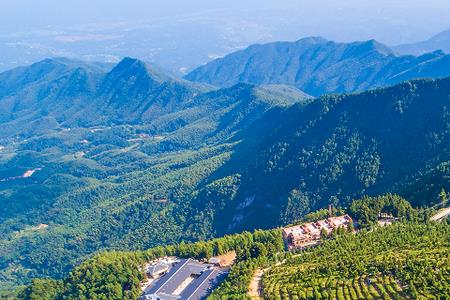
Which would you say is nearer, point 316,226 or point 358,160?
point 316,226

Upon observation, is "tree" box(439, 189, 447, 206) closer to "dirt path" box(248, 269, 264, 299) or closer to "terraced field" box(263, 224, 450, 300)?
"terraced field" box(263, 224, 450, 300)

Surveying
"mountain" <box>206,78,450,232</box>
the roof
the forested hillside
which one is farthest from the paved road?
"mountain" <box>206,78,450,232</box>

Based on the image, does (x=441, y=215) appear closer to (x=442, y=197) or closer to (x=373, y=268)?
(x=442, y=197)

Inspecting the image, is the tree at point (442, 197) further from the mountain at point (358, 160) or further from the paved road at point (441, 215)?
the mountain at point (358, 160)

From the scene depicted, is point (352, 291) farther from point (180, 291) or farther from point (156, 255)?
point (156, 255)

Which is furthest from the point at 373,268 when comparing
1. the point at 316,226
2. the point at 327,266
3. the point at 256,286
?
the point at 316,226

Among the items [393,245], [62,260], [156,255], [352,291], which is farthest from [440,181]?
[62,260]

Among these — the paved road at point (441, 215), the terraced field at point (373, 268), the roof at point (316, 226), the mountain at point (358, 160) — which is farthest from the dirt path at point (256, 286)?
the mountain at point (358, 160)
